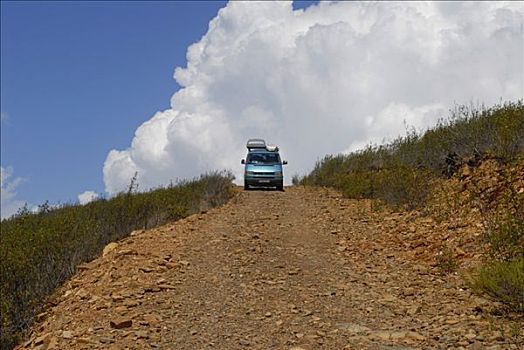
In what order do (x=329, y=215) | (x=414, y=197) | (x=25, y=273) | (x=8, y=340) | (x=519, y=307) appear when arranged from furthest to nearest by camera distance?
(x=329, y=215) < (x=414, y=197) < (x=25, y=273) < (x=8, y=340) < (x=519, y=307)

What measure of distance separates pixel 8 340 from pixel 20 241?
9.66 ft

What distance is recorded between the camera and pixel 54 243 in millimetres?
13312

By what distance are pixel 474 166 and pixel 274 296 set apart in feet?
24.1

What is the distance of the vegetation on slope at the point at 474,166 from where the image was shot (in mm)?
7052

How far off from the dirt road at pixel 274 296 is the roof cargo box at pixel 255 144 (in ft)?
60.4

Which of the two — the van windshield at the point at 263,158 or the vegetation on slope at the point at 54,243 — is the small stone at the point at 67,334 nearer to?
the vegetation on slope at the point at 54,243

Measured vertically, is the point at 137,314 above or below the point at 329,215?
below

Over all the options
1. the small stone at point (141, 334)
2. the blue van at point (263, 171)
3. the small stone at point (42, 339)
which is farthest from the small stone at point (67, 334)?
the blue van at point (263, 171)

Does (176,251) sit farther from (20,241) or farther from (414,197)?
(414,197)

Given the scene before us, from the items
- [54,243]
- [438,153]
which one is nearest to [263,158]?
[438,153]

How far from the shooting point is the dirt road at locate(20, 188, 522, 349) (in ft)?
21.8

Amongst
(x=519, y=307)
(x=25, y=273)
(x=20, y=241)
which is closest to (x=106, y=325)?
(x=519, y=307)

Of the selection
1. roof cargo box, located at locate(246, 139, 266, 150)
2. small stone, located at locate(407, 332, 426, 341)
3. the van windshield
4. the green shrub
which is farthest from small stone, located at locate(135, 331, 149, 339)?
roof cargo box, located at locate(246, 139, 266, 150)

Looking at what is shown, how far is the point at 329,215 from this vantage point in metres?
15.4
